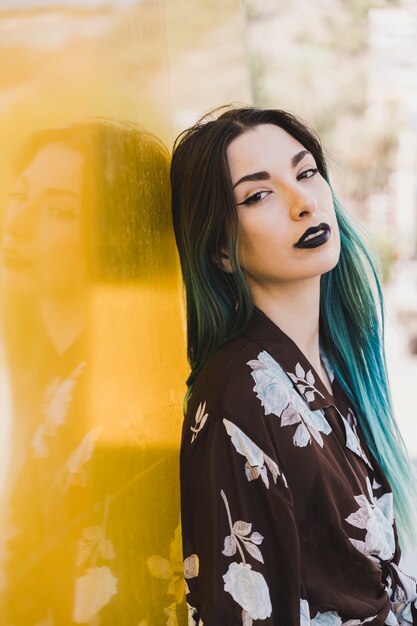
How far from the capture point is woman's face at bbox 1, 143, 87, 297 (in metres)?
0.86

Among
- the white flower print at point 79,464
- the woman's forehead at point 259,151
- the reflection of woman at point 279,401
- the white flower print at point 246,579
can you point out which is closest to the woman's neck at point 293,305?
the reflection of woman at point 279,401

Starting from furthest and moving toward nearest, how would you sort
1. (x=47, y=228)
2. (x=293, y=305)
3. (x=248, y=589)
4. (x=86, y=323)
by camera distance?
(x=293, y=305) < (x=248, y=589) < (x=86, y=323) < (x=47, y=228)

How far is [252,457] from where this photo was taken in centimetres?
130

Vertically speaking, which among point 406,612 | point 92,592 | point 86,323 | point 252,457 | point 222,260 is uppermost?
point 222,260

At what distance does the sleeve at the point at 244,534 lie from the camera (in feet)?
4.14

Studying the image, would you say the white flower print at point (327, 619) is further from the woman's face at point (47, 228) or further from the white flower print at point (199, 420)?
the woman's face at point (47, 228)

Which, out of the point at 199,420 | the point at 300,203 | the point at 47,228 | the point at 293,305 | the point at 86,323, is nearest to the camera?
the point at 47,228

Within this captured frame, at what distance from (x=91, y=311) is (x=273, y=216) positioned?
542 millimetres

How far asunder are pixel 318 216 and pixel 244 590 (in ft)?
2.38

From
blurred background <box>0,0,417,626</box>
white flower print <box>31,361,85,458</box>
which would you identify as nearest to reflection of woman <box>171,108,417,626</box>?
Answer: blurred background <box>0,0,417,626</box>

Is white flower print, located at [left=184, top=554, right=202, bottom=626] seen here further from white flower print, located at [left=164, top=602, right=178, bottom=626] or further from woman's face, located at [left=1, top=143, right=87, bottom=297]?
woman's face, located at [left=1, top=143, right=87, bottom=297]

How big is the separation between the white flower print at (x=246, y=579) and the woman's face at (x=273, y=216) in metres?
0.51

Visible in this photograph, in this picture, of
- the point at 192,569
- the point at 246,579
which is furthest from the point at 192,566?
the point at 246,579

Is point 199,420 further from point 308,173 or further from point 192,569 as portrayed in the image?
point 308,173
